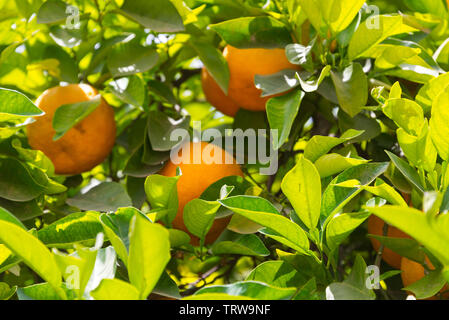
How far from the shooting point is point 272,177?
4.38 ft

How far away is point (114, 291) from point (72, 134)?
69cm

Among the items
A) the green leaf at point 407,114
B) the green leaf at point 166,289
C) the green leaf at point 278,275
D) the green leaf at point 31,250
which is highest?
the green leaf at point 31,250

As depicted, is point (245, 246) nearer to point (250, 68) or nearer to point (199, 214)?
point (199, 214)

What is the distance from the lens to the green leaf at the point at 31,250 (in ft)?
2.07

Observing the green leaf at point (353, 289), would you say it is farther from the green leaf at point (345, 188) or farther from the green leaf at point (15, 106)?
the green leaf at point (15, 106)

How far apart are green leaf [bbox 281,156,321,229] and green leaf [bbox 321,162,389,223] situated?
0.09ft

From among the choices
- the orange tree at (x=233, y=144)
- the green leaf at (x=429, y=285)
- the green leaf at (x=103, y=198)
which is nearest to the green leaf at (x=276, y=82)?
the orange tree at (x=233, y=144)

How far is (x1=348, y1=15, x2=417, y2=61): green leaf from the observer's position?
1.02 m

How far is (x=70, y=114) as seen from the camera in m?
1.16

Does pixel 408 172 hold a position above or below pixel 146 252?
below

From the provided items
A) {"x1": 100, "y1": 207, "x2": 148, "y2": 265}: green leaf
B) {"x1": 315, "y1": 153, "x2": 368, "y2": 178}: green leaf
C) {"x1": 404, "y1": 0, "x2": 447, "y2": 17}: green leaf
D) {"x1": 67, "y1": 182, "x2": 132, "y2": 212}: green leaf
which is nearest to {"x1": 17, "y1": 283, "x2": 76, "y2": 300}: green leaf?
{"x1": 100, "y1": 207, "x2": 148, "y2": 265}: green leaf

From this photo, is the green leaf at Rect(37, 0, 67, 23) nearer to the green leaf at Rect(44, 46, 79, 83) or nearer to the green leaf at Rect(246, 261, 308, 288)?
the green leaf at Rect(44, 46, 79, 83)

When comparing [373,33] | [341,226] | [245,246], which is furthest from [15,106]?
[373,33]
